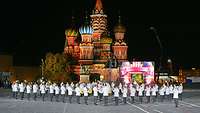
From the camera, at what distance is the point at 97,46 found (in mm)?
98875

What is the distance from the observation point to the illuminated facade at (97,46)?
9225 cm

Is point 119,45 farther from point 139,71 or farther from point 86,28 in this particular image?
point 139,71

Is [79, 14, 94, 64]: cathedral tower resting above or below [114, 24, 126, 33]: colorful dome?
below

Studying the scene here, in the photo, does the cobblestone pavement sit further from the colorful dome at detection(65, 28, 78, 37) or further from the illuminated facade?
the colorful dome at detection(65, 28, 78, 37)

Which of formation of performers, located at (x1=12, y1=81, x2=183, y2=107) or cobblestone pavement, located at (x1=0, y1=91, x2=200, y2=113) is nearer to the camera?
cobblestone pavement, located at (x1=0, y1=91, x2=200, y2=113)

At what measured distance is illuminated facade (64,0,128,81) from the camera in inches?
3632

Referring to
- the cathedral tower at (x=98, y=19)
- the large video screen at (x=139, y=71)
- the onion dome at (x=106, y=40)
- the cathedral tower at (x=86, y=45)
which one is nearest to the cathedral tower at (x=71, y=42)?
the cathedral tower at (x=86, y=45)

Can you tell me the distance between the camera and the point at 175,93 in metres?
27.9

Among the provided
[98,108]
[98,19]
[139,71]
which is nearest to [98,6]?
[98,19]

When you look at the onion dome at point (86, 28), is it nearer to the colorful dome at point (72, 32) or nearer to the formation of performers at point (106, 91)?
the colorful dome at point (72, 32)


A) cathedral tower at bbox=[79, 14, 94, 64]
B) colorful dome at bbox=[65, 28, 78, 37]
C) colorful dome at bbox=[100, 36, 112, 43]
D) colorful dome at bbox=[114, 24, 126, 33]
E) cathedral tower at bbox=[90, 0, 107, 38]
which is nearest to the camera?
cathedral tower at bbox=[79, 14, 94, 64]

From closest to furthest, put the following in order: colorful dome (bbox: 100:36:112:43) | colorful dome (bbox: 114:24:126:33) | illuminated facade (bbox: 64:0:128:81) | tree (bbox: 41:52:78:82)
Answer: tree (bbox: 41:52:78:82) → illuminated facade (bbox: 64:0:128:81) → colorful dome (bbox: 100:36:112:43) → colorful dome (bbox: 114:24:126:33)

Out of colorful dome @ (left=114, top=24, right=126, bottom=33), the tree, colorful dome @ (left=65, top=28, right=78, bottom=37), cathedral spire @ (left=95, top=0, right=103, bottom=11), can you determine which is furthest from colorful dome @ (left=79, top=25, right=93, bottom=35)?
the tree

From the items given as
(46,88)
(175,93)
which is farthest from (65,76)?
(175,93)
